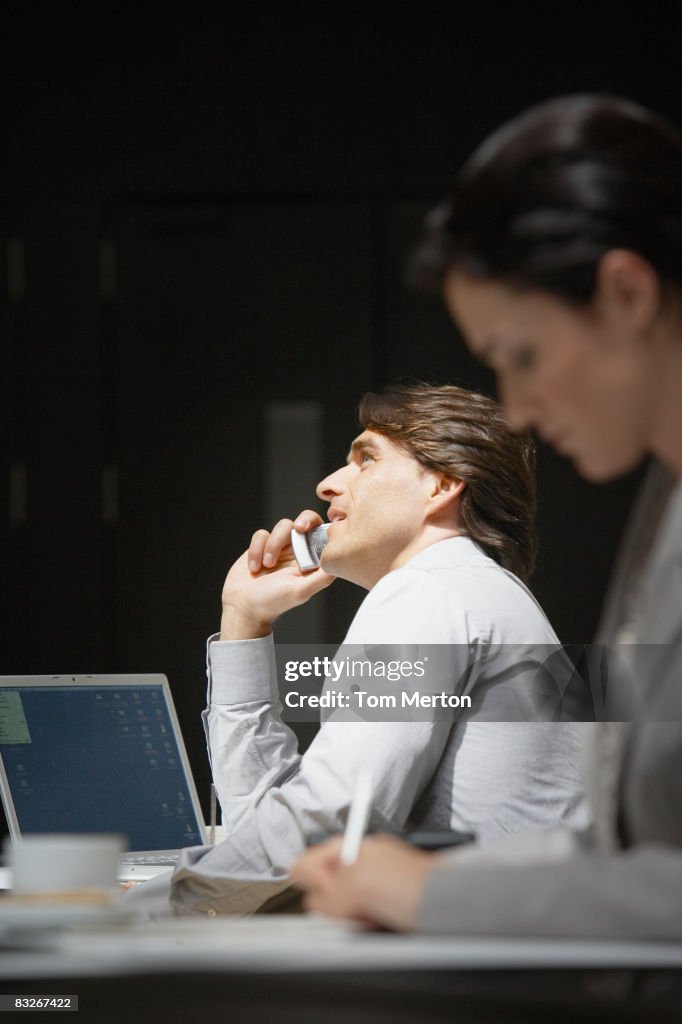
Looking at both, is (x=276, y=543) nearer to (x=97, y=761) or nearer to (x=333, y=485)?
(x=333, y=485)

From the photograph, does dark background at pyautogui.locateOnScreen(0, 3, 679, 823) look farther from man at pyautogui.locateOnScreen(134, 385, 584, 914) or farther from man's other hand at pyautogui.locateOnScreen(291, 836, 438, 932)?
man's other hand at pyautogui.locateOnScreen(291, 836, 438, 932)

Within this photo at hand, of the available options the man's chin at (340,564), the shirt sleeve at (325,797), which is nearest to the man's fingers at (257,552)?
the man's chin at (340,564)

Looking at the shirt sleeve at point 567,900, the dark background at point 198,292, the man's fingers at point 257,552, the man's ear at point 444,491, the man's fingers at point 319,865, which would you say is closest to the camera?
the shirt sleeve at point 567,900

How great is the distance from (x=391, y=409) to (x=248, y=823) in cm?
67

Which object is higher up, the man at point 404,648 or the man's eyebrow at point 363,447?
the man's eyebrow at point 363,447

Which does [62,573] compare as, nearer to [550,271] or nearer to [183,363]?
[183,363]

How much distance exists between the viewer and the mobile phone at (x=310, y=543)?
2.28 metres

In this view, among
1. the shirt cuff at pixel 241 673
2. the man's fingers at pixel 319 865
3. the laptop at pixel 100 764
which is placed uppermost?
the man's fingers at pixel 319 865

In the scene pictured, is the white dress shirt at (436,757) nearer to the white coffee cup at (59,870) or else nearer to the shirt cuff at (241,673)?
the shirt cuff at (241,673)

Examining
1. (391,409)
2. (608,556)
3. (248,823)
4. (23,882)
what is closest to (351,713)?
(248,823)

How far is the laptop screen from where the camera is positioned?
2053mm

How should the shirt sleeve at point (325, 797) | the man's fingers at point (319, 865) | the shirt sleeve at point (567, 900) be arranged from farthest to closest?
the shirt sleeve at point (325, 797) → the man's fingers at point (319, 865) → the shirt sleeve at point (567, 900)

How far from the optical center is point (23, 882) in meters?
0.92

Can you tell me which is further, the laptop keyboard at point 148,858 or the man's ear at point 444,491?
the laptop keyboard at point 148,858
